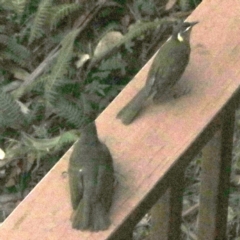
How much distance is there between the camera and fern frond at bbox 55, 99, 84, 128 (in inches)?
106

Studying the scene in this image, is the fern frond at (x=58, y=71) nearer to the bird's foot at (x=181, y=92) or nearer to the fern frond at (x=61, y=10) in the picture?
the fern frond at (x=61, y=10)

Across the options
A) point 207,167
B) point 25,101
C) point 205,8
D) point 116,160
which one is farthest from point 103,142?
point 25,101

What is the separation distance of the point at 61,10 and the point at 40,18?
0.10 m

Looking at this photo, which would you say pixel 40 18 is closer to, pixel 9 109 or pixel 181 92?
pixel 9 109

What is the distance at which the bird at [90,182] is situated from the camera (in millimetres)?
1002

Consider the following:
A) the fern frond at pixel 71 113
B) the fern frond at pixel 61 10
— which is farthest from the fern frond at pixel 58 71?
the fern frond at pixel 61 10

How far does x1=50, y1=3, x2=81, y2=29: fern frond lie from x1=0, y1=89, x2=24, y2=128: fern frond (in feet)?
1.62

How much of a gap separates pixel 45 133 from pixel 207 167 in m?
1.40

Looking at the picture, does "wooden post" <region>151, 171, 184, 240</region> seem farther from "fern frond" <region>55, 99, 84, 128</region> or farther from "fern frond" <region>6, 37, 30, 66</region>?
"fern frond" <region>6, 37, 30, 66</region>

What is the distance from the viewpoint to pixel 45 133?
275cm

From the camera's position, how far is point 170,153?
115 centimetres

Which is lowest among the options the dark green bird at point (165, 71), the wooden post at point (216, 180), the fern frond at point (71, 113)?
the fern frond at point (71, 113)

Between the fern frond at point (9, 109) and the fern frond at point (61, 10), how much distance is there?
19.5 inches

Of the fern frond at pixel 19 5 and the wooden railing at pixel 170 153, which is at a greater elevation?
the wooden railing at pixel 170 153
